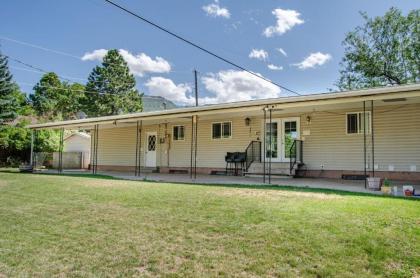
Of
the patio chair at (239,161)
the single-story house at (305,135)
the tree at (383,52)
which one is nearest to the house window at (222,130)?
the single-story house at (305,135)

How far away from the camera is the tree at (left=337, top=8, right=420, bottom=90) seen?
2166 centimetres

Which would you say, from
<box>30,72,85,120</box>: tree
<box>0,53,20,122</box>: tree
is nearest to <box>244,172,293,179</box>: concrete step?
<box>0,53,20,122</box>: tree

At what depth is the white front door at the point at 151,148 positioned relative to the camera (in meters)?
16.9

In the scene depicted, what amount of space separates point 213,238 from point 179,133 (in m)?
12.1

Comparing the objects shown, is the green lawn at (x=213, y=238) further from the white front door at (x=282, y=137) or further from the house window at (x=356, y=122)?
the white front door at (x=282, y=137)

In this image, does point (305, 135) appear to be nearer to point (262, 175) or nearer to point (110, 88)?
point (262, 175)

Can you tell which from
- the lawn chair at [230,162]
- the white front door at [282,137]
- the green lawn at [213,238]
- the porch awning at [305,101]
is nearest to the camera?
the green lawn at [213,238]

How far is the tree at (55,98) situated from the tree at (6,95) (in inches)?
761

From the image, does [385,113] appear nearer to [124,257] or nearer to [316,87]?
[124,257]

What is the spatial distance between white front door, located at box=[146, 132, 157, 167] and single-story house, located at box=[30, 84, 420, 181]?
69 millimetres

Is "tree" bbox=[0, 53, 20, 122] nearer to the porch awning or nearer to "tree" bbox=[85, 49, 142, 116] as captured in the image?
the porch awning

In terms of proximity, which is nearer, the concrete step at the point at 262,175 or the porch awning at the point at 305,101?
the porch awning at the point at 305,101

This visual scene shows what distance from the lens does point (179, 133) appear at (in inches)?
627

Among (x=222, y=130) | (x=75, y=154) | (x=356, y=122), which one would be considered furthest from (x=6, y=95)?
(x=356, y=122)
